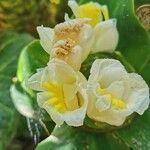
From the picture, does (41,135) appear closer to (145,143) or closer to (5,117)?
(5,117)

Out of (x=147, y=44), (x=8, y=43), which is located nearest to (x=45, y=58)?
(x=147, y=44)

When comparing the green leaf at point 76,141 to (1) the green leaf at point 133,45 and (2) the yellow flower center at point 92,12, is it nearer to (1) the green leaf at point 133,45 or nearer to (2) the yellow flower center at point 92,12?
(1) the green leaf at point 133,45

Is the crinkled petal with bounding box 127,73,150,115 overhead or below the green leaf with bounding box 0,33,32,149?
overhead

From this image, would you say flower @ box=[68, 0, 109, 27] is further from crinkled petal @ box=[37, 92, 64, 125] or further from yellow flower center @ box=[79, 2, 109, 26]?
crinkled petal @ box=[37, 92, 64, 125]

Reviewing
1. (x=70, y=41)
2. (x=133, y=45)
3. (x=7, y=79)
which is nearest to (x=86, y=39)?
(x=70, y=41)

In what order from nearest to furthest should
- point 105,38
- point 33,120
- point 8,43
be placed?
point 105,38, point 33,120, point 8,43

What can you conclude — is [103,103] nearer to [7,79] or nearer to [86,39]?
[86,39]

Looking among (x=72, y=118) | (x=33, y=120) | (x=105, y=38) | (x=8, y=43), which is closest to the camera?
(x=72, y=118)

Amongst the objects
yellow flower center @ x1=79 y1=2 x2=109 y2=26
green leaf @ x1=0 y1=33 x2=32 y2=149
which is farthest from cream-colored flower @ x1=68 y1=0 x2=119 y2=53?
green leaf @ x1=0 y1=33 x2=32 y2=149
